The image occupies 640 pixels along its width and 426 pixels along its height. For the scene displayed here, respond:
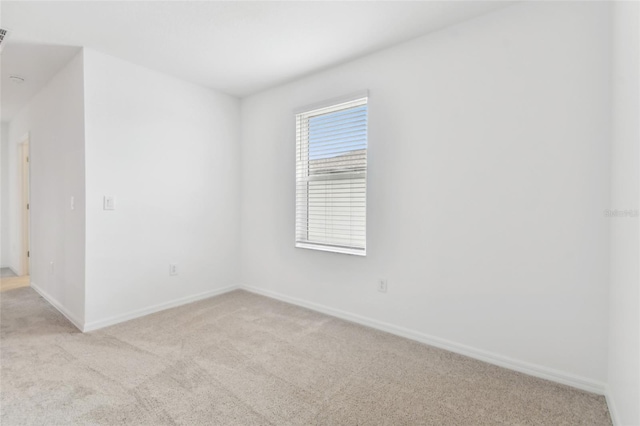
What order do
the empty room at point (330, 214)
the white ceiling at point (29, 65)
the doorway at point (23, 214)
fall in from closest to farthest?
the empty room at point (330, 214), the white ceiling at point (29, 65), the doorway at point (23, 214)

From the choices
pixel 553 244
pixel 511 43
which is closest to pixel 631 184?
pixel 553 244

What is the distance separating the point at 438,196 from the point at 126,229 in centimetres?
286

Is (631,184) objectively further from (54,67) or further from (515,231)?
(54,67)

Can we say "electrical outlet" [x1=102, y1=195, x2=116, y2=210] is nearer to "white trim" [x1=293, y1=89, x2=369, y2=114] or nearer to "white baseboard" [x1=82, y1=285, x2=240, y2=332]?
"white baseboard" [x1=82, y1=285, x2=240, y2=332]

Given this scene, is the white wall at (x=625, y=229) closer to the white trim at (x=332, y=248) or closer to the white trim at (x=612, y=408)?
the white trim at (x=612, y=408)

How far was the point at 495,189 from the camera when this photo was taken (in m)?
2.12

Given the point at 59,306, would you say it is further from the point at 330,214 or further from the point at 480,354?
the point at 480,354

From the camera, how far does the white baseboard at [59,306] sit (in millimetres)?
2739

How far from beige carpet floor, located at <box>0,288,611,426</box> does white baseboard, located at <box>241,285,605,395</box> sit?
0.06 meters

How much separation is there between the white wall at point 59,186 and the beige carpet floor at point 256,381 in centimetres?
48

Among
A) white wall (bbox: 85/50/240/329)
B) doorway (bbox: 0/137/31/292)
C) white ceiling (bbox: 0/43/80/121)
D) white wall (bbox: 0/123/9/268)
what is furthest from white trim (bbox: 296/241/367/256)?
white wall (bbox: 0/123/9/268)

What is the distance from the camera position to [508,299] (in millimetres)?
2078

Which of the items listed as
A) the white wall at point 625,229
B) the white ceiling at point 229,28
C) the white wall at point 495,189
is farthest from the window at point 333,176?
the white wall at point 625,229

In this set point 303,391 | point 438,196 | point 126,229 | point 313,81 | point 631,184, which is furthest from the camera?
point 313,81
